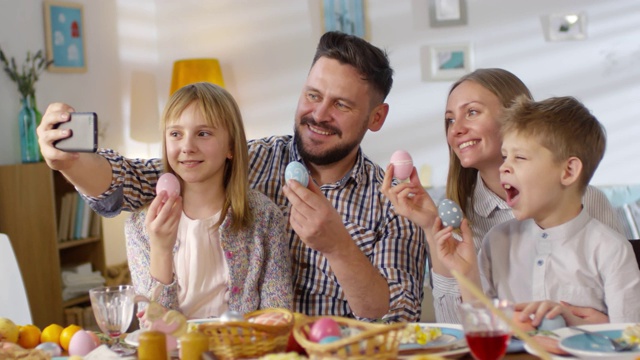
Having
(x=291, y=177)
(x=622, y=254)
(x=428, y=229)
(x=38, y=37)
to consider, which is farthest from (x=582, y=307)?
(x=38, y=37)

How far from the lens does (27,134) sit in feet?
16.1

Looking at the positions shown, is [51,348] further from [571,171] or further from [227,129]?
[571,171]

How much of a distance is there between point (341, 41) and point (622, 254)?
109cm

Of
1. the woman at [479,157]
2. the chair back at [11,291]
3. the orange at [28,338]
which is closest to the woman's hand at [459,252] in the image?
the woman at [479,157]

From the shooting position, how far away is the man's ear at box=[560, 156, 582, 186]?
2205 mm

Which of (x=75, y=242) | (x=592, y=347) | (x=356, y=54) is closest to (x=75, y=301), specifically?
(x=75, y=242)

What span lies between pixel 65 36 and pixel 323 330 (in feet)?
14.6

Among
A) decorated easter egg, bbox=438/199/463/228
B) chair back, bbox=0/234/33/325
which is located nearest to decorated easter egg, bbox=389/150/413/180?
decorated easter egg, bbox=438/199/463/228

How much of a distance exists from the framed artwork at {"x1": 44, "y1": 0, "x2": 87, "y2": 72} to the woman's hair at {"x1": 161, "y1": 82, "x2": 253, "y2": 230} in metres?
3.13

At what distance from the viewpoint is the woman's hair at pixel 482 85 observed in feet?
8.44

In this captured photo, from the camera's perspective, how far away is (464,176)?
268 cm

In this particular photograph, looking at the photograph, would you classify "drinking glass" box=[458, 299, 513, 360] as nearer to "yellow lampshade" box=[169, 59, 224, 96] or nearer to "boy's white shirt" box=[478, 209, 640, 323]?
"boy's white shirt" box=[478, 209, 640, 323]

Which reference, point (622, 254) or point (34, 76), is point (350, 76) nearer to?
point (622, 254)

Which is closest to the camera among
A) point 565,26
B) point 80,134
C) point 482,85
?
point 80,134
